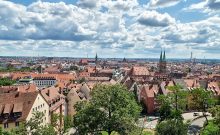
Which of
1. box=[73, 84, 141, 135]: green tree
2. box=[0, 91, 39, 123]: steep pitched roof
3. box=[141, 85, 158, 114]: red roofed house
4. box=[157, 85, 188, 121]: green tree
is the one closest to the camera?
box=[73, 84, 141, 135]: green tree

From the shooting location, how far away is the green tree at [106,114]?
5088cm

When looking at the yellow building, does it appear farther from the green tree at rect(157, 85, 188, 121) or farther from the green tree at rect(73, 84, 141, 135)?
the green tree at rect(157, 85, 188, 121)

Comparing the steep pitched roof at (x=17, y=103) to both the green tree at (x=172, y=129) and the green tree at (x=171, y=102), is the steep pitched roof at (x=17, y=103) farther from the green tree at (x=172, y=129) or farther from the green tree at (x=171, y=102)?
the green tree at (x=171, y=102)

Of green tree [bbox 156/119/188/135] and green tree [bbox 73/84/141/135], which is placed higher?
green tree [bbox 73/84/141/135]

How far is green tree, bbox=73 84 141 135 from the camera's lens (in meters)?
50.9

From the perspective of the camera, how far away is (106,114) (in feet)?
170

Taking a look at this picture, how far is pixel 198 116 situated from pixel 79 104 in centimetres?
4607

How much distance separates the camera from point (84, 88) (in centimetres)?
9450

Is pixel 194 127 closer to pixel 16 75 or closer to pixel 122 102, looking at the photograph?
pixel 122 102

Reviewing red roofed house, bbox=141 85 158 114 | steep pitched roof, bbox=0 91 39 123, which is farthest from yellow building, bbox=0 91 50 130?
red roofed house, bbox=141 85 158 114

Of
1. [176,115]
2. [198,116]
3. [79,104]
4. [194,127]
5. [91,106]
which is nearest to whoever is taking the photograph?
[91,106]

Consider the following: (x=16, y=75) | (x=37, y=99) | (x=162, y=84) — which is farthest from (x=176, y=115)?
(x=16, y=75)

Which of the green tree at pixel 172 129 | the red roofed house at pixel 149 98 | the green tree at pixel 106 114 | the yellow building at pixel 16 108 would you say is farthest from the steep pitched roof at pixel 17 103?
the red roofed house at pixel 149 98

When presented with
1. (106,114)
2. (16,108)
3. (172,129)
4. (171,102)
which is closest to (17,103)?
(16,108)
